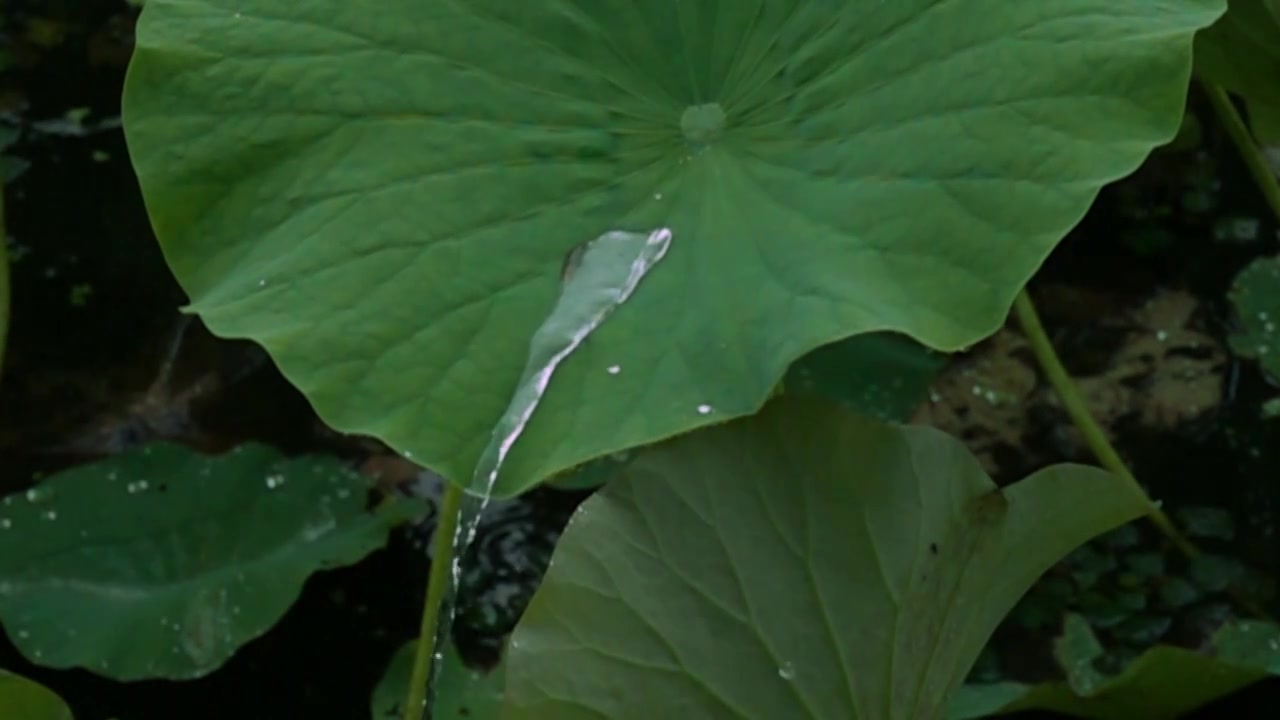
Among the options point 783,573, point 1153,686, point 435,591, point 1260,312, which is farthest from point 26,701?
point 1260,312

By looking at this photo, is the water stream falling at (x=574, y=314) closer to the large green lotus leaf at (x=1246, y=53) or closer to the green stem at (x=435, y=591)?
the green stem at (x=435, y=591)

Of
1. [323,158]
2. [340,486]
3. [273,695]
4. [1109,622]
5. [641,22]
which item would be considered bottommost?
[273,695]

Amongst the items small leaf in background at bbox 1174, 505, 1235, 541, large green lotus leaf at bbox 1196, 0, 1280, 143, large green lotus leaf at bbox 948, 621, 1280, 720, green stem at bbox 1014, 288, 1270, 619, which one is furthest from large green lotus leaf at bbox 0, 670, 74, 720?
small leaf in background at bbox 1174, 505, 1235, 541

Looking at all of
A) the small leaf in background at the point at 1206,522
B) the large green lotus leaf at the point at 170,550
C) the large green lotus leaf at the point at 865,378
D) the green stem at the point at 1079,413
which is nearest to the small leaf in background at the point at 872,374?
the large green lotus leaf at the point at 865,378

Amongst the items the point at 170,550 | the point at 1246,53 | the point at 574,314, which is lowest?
the point at 170,550

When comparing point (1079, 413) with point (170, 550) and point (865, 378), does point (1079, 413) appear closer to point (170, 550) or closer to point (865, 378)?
point (865, 378)

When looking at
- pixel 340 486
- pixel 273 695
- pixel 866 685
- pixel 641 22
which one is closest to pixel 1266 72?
pixel 641 22

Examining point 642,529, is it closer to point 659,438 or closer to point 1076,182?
point 659,438
